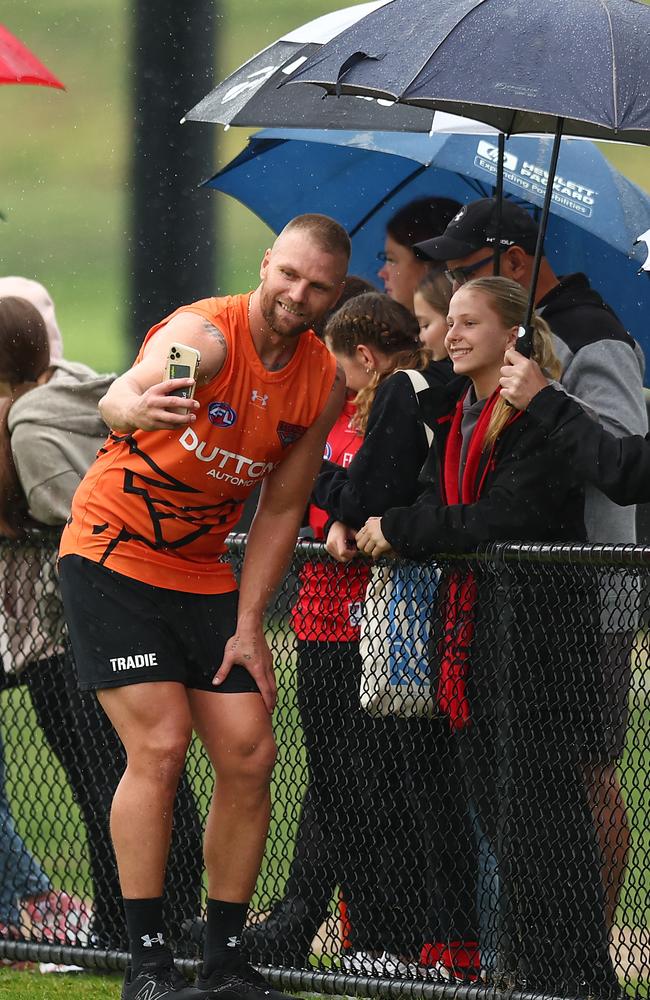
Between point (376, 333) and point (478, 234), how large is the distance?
0.50 meters

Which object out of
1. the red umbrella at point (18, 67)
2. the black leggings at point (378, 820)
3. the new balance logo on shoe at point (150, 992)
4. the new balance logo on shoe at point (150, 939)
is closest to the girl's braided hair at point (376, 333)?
the black leggings at point (378, 820)

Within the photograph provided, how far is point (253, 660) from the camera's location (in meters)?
4.59

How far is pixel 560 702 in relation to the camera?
4551mm

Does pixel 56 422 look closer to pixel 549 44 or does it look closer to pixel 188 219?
pixel 549 44

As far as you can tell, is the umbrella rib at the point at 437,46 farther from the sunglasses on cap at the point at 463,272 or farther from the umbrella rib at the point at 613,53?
the sunglasses on cap at the point at 463,272

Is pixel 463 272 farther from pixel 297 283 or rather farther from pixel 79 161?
pixel 79 161

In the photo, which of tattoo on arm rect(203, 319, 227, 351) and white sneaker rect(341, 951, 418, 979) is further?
white sneaker rect(341, 951, 418, 979)

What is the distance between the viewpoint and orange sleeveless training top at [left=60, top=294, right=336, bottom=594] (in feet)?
14.6

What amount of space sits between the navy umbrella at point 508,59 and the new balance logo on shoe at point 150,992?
2.12 meters

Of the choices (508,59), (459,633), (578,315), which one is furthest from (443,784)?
(508,59)

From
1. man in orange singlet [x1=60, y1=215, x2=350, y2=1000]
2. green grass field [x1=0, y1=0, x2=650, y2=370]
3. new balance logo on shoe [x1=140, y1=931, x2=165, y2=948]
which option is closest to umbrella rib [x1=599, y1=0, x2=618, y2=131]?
man in orange singlet [x1=60, y1=215, x2=350, y2=1000]

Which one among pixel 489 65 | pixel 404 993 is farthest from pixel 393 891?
pixel 489 65

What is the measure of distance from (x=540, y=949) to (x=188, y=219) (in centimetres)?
1155

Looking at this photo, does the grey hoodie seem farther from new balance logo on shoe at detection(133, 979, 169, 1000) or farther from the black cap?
new balance logo on shoe at detection(133, 979, 169, 1000)
